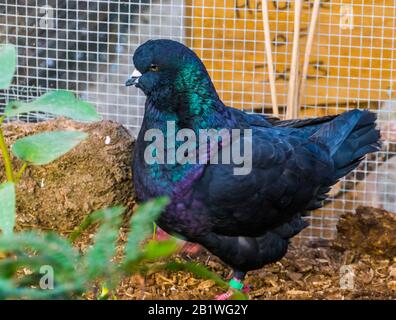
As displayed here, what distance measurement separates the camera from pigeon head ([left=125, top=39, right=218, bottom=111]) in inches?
132

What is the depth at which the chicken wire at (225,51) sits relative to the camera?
466 centimetres

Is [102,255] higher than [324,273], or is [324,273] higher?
[102,255]

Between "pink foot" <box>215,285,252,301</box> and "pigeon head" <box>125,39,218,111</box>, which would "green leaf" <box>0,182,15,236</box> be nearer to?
"pigeon head" <box>125,39,218,111</box>

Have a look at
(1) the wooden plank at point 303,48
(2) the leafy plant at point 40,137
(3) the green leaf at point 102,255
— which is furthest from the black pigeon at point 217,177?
(3) the green leaf at point 102,255

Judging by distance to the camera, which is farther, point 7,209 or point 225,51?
point 225,51

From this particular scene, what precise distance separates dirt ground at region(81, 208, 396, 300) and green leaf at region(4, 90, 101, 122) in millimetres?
2244

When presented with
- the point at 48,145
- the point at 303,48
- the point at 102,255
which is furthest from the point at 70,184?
the point at 102,255

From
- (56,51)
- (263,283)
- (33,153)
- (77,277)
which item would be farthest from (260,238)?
(77,277)

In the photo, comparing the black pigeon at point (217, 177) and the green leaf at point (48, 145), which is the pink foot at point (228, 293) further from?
the green leaf at point (48, 145)

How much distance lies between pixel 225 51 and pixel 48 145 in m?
3.50

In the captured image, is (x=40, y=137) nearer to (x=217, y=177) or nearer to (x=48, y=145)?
(x=48, y=145)

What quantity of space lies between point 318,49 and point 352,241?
1.23 m

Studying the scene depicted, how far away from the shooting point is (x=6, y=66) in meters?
1.42
